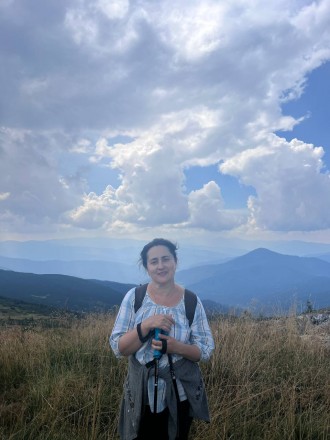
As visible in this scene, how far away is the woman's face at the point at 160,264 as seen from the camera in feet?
8.52

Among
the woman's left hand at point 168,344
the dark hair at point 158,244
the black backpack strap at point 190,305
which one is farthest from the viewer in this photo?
the dark hair at point 158,244

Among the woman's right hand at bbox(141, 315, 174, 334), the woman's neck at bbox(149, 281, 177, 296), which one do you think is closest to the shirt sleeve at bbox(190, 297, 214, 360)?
the woman's neck at bbox(149, 281, 177, 296)

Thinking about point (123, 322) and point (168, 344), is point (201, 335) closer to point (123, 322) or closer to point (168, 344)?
point (168, 344)

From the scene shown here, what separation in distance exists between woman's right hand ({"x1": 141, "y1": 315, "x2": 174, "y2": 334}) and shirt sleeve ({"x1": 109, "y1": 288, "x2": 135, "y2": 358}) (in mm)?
261

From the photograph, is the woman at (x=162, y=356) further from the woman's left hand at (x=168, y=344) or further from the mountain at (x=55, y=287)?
the mountain at (x=55, y=287)

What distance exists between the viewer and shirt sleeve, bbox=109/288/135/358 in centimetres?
250

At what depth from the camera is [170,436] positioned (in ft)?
8.09

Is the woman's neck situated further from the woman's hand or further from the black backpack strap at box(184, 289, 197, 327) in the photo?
the woman's hand

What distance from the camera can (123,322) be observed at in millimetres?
2527

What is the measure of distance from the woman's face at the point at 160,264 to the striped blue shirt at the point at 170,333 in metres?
0.17

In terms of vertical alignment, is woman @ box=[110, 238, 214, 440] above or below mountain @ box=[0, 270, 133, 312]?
above

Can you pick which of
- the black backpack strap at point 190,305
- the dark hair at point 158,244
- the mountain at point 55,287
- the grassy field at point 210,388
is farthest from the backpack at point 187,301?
the mountain at point 55,287

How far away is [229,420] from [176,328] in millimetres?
1865

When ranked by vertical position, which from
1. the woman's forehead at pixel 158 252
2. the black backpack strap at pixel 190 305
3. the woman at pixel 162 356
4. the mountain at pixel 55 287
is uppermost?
the woman's forehead at pixel 158 252
